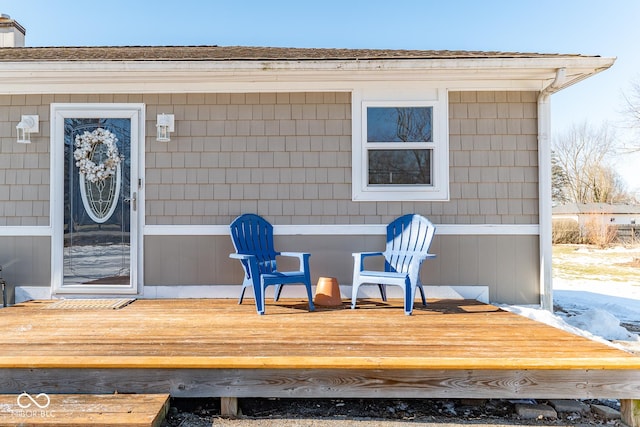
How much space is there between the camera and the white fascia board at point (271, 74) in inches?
136

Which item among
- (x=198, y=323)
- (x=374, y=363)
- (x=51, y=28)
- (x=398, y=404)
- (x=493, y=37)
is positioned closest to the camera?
(x=374, y=363)

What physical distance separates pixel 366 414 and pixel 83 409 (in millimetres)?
1368

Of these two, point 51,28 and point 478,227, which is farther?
point 51,28

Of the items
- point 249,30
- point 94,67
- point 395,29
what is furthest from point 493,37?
point 94,67

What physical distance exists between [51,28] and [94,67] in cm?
945

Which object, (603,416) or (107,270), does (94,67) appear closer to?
(107,270)

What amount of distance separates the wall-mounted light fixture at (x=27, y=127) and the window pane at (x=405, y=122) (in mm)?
3136

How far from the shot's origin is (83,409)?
185 centimetres

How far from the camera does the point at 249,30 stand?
13.6 meters

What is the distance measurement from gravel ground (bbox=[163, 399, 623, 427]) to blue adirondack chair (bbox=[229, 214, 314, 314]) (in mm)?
970

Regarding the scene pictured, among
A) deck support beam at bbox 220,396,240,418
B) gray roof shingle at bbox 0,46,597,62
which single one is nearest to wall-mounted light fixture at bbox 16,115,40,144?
gray roof shingle at bbox 0,46,597,62

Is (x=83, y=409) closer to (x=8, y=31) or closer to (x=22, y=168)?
(x=22, y=168)

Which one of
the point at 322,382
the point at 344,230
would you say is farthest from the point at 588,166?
the point at 322,382
